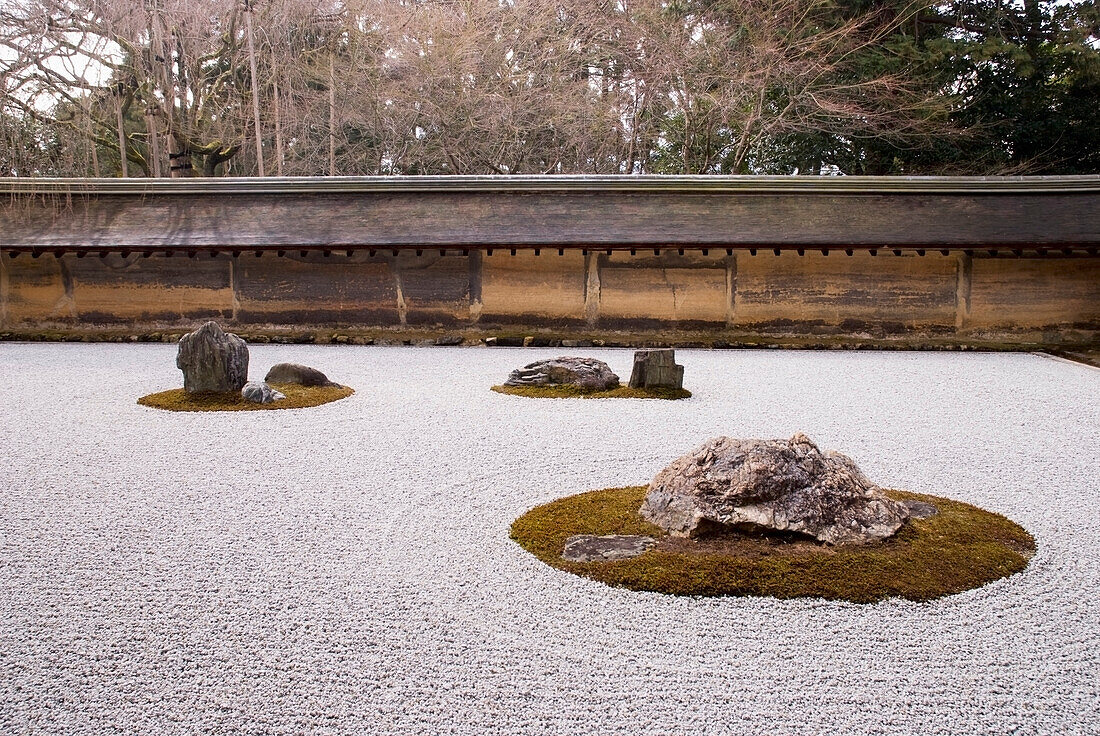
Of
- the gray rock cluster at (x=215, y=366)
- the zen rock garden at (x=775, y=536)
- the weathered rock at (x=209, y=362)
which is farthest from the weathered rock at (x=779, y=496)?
the weathered rock at (x=209, y=362)

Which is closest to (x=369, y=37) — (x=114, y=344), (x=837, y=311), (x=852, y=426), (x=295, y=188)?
(x=295, y=188)

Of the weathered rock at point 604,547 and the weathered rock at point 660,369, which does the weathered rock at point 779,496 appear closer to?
the weathered rock at point 604,547

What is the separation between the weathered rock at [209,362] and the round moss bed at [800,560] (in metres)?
4.37

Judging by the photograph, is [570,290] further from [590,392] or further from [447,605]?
[447,605]

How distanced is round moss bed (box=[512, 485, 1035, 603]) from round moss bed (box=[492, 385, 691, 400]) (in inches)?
140

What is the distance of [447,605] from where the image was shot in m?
2.90

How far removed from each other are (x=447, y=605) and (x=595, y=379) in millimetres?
4911

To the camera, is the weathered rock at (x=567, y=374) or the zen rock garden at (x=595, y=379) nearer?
the zen rock garden at (x=595, y=379)

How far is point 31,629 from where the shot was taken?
2648 millimetres

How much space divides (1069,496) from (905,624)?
2317 mm

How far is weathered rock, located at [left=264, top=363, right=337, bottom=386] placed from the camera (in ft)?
25.0

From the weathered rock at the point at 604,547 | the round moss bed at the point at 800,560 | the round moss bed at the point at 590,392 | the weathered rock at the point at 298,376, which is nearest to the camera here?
the round moss bed at the point at 800,560

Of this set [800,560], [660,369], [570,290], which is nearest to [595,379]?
[660,369]

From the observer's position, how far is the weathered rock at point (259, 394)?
6805 millimetres
